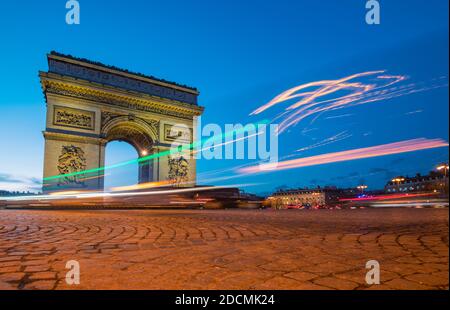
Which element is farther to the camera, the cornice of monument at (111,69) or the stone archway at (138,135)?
the stone archway at (138,135)

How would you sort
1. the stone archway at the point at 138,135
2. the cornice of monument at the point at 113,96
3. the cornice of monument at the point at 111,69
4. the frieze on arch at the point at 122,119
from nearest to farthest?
the cornice of monument at the point at 113,96, the cornice of monument at the point at 111,69, the frieze on arch at the point at 122,119, the stone archway at the point at 138,135

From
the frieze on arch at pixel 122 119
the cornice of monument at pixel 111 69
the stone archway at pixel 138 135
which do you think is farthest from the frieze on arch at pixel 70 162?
the cornice of monument at pixel 111 69

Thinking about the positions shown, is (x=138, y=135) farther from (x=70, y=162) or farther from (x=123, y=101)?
(x=70, y=162)

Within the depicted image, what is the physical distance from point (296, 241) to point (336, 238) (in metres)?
0.65

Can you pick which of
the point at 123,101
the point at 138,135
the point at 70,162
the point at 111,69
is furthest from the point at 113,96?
the point at 70,162

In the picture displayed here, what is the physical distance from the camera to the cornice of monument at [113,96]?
23530 mm

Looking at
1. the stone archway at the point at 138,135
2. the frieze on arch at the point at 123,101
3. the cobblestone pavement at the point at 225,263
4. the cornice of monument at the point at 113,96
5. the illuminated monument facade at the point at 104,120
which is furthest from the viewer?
the stone archway at the point at 138,135

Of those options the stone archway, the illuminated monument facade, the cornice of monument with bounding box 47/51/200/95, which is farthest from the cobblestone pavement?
the cornice of monument with bounding box 47/51/200/95

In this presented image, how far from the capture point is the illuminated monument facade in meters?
23.4

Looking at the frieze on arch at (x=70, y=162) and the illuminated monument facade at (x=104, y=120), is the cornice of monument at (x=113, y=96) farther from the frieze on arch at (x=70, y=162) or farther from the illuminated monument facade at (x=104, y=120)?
the frieze on arch at (x=70, y=162)

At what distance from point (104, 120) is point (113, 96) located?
7.35 ft

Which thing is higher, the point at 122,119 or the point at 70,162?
the point at 122,119

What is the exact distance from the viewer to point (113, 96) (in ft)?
86.8

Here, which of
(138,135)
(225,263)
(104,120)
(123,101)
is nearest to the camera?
(225,263)
